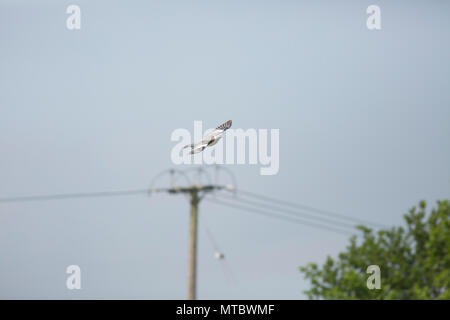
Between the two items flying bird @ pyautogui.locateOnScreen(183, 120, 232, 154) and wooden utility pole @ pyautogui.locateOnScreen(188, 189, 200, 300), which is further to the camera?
wooden utility pole @ pyautogui.locateOnScreen(188, 189, 200, 300)

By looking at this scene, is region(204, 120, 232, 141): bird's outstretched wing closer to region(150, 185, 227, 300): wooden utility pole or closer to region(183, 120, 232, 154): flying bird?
region(183, 120, 232, 154): flying bird

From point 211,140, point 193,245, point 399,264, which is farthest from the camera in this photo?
point 399,264

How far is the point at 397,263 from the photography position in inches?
1241

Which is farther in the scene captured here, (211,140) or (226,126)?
(226,126)

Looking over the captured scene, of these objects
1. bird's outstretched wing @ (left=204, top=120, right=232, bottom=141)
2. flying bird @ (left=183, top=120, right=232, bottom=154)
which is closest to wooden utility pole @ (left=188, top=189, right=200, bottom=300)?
flying bird @ (left=183, top=120, right=232, bottom=154)

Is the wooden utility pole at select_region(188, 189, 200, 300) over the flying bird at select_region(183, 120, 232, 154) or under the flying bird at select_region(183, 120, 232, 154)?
under

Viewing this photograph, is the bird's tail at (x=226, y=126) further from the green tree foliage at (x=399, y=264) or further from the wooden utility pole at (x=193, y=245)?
the green tree foliage at (x=399, y=264)

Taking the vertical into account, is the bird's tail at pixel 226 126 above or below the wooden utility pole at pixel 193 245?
above

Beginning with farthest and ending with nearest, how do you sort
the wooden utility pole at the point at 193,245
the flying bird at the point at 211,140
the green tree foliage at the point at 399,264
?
1. the green tree foliage at the point at 399,264
2. the wooden utility pole at the point at 193,245
3. the flying bird at the point at 211,140

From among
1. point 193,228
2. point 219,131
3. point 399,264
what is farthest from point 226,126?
point 399,264

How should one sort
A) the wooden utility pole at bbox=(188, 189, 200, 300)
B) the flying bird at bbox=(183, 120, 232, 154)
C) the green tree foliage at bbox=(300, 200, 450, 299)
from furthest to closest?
1. the green tree foliage at bbox=(300, 200, 450, 299)
2. the wooden utility pole at bbox=(188, 189, 200, 300)
3. the flying bird at bbox=(183, 120, 232, 154)

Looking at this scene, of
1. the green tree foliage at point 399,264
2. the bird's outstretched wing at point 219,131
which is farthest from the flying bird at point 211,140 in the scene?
the green tree foliage at point 399,264

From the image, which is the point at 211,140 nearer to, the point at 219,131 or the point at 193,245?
the point at 219,131
